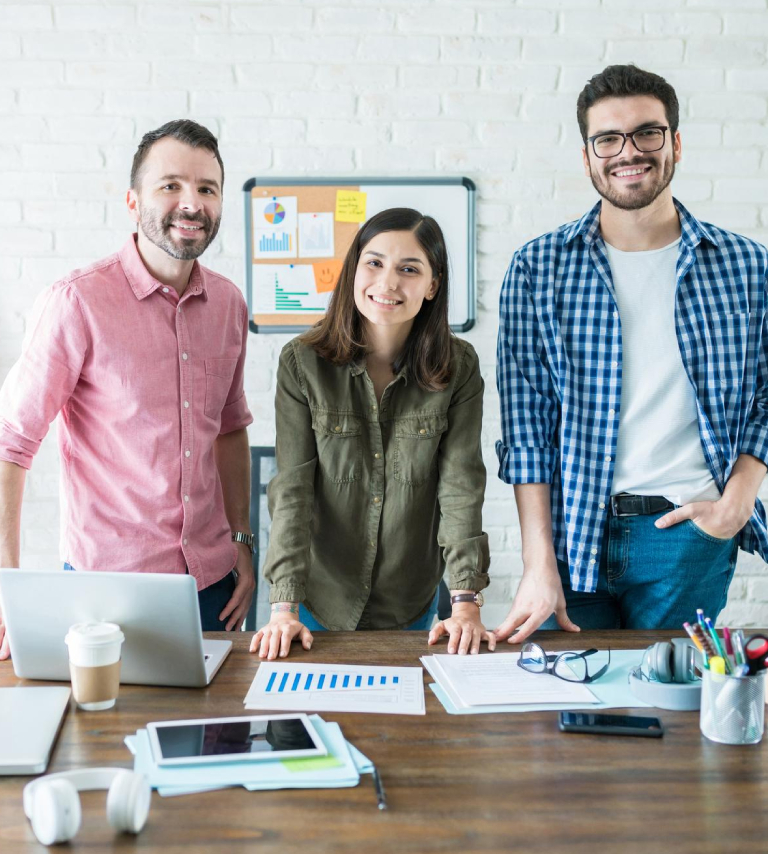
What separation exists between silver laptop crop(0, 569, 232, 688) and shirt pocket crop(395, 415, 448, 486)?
0.59 metres

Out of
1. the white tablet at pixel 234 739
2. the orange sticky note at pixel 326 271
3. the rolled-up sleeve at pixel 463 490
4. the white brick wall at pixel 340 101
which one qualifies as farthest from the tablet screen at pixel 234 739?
the orange sticky note at pixel 326 271

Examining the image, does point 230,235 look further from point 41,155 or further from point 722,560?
point 722,560

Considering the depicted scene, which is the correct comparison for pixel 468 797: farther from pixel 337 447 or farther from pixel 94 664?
pixel 337 447

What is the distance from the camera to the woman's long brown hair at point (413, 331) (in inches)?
67.2

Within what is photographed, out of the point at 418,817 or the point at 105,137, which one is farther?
the point at 105,137

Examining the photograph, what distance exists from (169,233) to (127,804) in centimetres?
118

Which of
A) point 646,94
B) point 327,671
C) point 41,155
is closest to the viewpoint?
point 327,671

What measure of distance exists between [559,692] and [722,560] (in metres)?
0.65

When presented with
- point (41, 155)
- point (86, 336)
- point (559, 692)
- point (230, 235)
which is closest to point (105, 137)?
point (41, 155)

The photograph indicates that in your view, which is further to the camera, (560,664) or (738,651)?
(560,664)

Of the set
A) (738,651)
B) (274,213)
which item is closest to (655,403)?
(738,651)

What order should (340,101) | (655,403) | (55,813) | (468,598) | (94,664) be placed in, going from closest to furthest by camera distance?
(55,813)
(94,664)
(468,598)
(655,403)
(340,101)

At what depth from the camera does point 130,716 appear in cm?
116

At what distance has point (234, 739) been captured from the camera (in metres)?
1.06
